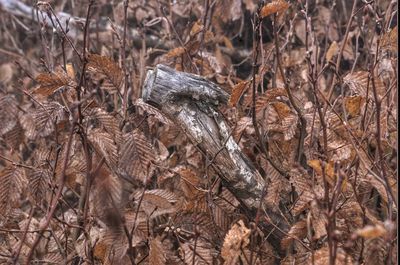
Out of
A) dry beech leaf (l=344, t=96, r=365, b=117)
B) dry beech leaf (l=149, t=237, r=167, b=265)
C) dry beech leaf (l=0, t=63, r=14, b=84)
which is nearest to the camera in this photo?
dry beech leaf (l=149, t=237, r=167, b=265)

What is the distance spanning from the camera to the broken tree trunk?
200 centimetres

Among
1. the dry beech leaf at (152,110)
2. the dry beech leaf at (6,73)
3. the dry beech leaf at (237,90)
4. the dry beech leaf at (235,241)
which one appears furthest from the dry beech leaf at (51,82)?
the dry beech leaf at (6,73)

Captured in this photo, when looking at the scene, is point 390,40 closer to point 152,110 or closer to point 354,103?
point 354,103

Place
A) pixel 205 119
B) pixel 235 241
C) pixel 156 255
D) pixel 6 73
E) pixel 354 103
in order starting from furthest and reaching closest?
1. pixel 6 73
2. pixel 205 119
3. pixel 354 103
4. pixel 156 255
5. pixel 235 241

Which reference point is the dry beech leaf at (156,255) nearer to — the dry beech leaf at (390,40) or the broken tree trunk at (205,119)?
the broken tree trunk at (205,119)

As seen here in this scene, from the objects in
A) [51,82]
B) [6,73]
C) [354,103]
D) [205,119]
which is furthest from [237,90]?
[6,73]

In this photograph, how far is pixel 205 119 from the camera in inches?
81.3

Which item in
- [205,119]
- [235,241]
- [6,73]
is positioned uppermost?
[205,119]

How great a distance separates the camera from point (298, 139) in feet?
7.41

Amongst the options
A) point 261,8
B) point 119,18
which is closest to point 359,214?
point 261,8

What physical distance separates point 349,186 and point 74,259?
943 mm

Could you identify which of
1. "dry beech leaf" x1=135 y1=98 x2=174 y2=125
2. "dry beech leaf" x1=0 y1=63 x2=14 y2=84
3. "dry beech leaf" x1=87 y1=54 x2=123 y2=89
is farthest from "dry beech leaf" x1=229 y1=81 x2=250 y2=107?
"dry beech leaf" x1=0 y1=63 x2=14 y2=84

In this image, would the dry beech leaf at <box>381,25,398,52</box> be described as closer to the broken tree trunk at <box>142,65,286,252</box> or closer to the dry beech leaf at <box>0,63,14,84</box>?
the broken tree trunk at <box>142,65,286,252</box>

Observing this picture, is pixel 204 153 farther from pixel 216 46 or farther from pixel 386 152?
pixel 216 46
